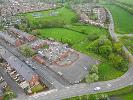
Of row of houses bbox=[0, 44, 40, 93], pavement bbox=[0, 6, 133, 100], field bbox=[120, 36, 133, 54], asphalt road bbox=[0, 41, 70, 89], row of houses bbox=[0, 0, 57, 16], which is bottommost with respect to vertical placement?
pavement bbox=[0, 6, 133, 100]

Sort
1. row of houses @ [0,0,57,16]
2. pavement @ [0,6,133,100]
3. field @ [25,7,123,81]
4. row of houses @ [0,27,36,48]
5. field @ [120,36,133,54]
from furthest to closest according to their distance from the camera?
row of houses @ [0,0,57,16]
row of houses @ [0,27,36,48]
field @ [25,7,123,81]
field @ [120,36,133,54]
pavement @ [0,6,133,100]

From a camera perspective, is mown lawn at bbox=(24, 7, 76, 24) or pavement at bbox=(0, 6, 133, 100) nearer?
pavement at bbox=(0, 6, 133, 100)

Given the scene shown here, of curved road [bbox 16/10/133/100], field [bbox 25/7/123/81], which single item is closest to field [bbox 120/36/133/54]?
field [bbox 25/7/123/81]

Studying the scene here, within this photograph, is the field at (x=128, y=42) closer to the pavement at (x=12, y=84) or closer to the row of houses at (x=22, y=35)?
the row of houses at (x=22, y=35)

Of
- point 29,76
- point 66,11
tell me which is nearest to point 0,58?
point 29,76

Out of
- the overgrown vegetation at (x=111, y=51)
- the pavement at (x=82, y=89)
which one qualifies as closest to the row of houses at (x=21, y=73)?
the pavement at (x=82, y=89)

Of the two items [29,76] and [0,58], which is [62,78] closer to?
[29,76]

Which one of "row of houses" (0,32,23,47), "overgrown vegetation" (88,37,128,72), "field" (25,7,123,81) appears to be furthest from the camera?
"row of houses" (0,32,23,47)

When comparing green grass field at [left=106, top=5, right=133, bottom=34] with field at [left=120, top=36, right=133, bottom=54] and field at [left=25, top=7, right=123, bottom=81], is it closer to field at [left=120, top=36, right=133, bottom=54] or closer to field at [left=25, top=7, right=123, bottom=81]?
field at [left=120, top=36, right=133, bottom=54]

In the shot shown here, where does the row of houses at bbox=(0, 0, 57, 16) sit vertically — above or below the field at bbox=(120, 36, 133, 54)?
above
